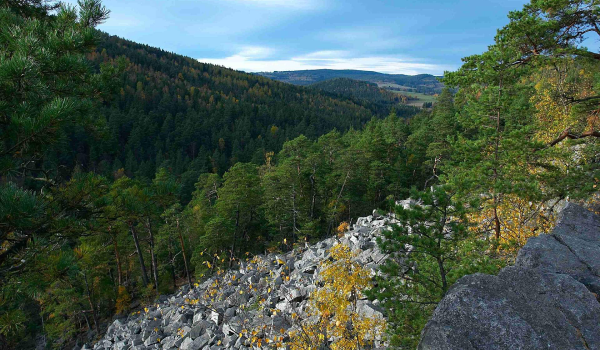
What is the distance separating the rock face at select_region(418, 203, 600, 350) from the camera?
138 inches

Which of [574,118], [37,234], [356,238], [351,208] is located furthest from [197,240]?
[574,118]

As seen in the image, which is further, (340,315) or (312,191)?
(312,191)

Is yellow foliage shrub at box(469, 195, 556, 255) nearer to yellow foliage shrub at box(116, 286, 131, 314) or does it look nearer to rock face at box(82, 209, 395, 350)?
rock face at box(82, 209, 395, 350)

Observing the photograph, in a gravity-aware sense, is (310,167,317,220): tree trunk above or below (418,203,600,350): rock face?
below

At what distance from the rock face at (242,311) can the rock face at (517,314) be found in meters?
4.20

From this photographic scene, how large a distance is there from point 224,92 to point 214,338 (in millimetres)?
170421

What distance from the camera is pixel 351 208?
1141 inches

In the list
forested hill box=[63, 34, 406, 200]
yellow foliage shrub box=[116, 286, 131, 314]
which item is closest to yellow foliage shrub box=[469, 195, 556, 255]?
yellow foliage shrub box=[116, 286, 131, 314]

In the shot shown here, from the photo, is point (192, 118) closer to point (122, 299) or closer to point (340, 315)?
point (122, 299)

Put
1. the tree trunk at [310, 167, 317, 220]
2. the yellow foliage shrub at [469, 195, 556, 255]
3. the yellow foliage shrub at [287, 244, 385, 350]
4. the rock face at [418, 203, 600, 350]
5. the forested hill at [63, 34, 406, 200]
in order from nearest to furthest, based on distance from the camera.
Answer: the rock face at [418, 203, 600, 350]
the yellow foliage shrub at [287, 244, 385, 350]
the yellow foliage shrub at [469, 195, 556, 255]
the tree trunk at [310, 167, 317, 220]
the forested hill at [63, 34, 406, 200]

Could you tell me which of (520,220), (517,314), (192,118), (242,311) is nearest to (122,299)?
(242,311)

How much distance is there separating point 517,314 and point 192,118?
119791 millimetres

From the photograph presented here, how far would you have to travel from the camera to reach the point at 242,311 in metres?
10.6

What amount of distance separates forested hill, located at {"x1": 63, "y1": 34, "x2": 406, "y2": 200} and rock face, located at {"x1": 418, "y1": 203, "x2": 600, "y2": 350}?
61.1 m
